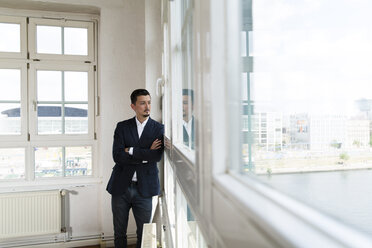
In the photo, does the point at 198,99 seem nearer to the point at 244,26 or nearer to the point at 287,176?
the point at 244,26

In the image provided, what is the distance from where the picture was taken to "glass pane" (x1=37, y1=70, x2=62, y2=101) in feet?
9.60

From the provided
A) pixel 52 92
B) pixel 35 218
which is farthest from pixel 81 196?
pixel 52 92

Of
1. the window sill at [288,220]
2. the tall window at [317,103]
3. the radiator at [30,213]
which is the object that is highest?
the tall window at [317,103]

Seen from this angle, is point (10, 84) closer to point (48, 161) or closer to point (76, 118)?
point (76, 118)

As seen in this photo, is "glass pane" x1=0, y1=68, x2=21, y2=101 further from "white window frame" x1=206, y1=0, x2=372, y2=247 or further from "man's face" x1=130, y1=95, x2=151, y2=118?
"white window frame" x1=206, y1=0, x2=372, y2=247

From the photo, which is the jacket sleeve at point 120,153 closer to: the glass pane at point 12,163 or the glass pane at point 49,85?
the glass pane at point 49,85

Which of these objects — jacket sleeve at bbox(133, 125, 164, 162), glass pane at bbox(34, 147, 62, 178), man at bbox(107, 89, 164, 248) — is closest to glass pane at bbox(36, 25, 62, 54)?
glass pane at bbox(34, 147, 62, 178)

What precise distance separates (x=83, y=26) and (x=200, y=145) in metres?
3.07

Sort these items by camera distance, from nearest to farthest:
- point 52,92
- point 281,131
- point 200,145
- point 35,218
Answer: point 281,131 < point 200,145 < point 35,218 < point 52,92

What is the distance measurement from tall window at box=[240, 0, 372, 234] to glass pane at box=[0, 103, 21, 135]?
10.7 feet

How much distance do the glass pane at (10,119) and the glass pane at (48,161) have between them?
32cm

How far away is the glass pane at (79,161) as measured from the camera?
9.93ft

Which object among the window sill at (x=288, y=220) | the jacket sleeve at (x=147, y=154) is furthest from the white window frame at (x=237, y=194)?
the jacket sleeve at (x=147, y=154)

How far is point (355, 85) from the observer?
0.17 meters
